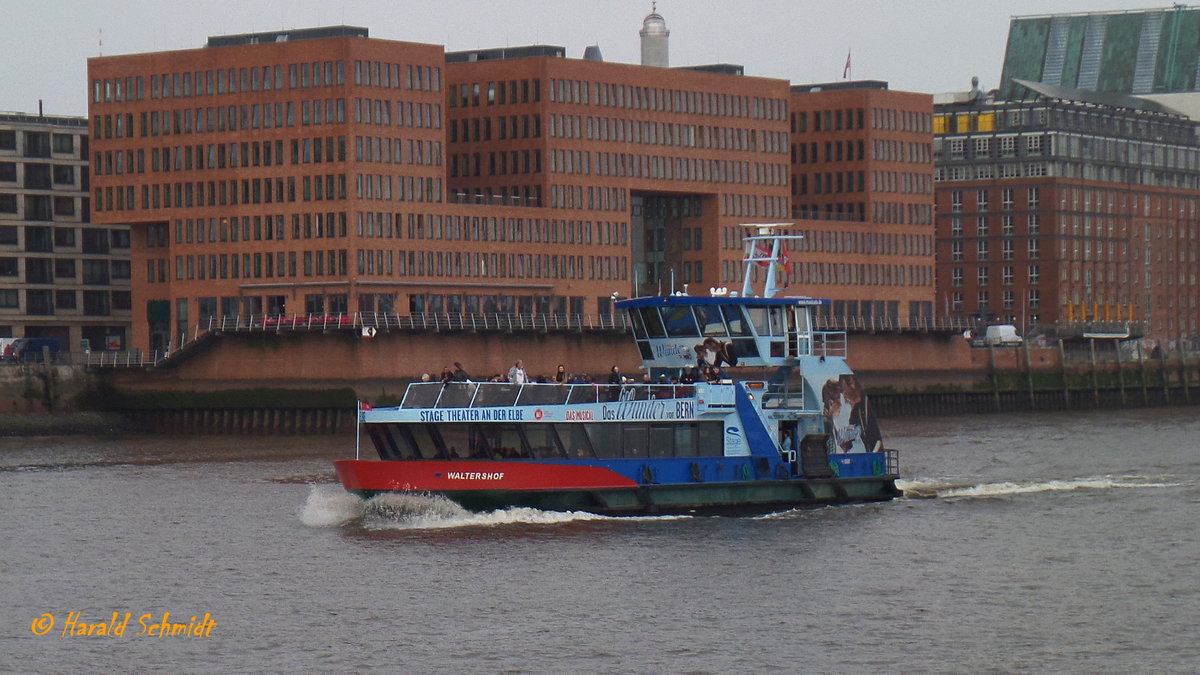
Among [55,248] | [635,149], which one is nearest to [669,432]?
[635,149]

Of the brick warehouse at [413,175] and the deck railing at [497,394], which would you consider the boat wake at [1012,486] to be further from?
the brick warehouse at [413,175]

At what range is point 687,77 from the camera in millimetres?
156875

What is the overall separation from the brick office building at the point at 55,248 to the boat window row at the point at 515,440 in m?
97.6

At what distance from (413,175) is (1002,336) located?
52187 millimetres

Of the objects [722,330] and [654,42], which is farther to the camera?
[654,42]

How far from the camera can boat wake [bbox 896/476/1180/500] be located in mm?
71125

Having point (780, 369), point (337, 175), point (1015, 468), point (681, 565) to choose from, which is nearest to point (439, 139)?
point (337, 175)

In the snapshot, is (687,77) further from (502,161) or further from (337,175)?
(337,175)

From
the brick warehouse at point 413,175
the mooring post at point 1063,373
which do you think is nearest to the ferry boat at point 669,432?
the brick warehouse at point 413,175

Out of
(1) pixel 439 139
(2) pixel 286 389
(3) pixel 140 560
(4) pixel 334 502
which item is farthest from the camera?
(1) pixel 439 139

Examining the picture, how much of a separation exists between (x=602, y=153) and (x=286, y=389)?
31.7 metres

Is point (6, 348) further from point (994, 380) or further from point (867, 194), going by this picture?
point (994, 380)

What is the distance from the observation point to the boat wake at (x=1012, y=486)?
71.1 metres

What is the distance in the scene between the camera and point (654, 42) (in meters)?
162
